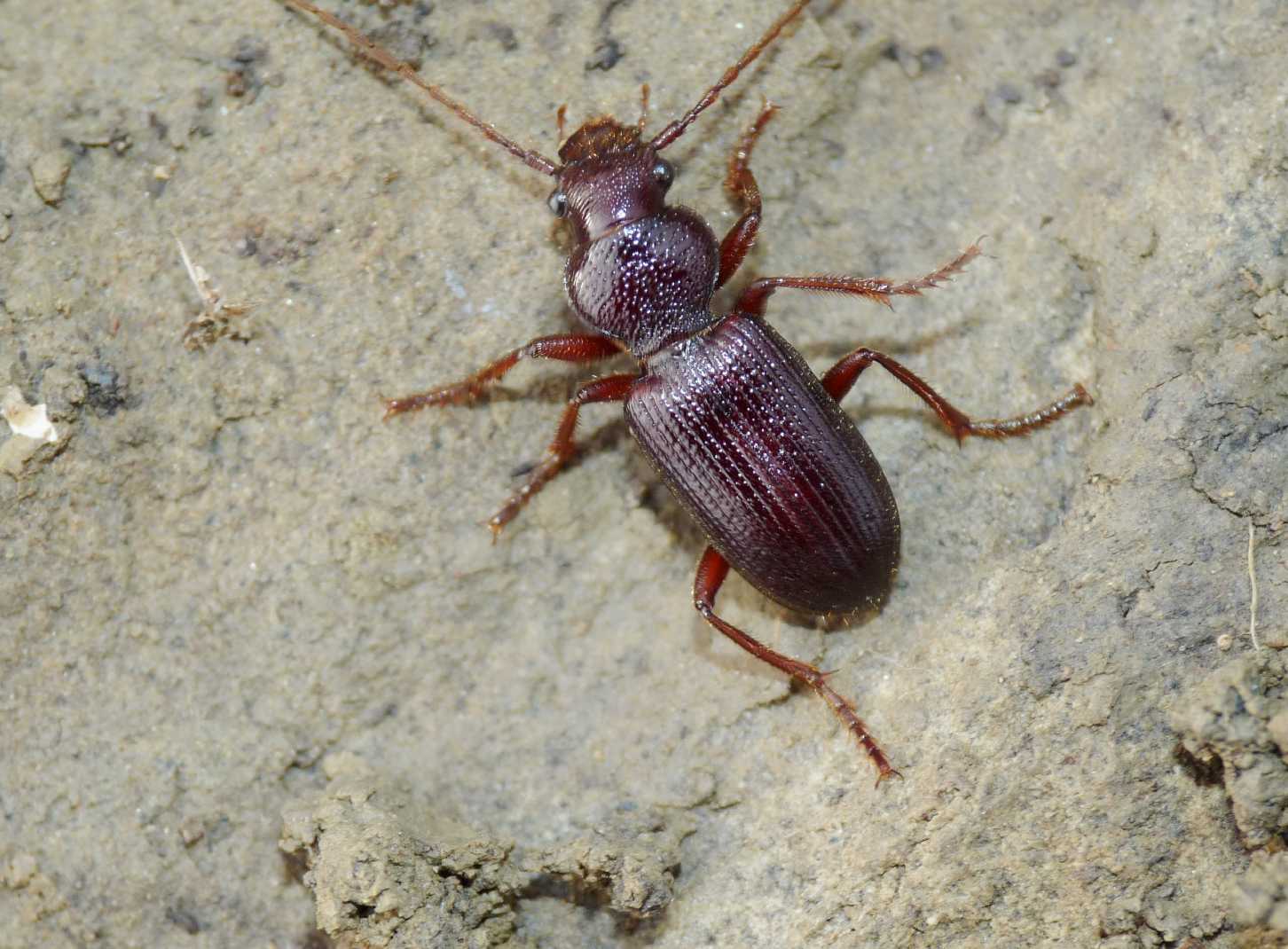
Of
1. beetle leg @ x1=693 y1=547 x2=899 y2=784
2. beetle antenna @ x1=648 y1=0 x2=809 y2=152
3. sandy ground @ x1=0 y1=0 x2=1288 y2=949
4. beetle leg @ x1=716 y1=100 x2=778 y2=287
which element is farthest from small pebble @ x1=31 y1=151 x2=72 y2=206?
beetle leg @ x1=693 y1=547 x2=899 y2=784

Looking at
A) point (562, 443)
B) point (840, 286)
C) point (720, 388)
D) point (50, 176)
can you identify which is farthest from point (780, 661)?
point (50, 176)

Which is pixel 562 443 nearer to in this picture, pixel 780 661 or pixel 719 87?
pixel 780 661

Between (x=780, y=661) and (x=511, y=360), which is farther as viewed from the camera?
(x=511, y=360)

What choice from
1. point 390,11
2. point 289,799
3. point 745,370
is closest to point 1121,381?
point 745,370

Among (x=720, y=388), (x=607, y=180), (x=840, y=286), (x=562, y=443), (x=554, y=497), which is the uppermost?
(x=607, y=180)

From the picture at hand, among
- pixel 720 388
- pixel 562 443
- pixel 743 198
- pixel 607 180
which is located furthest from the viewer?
pixel 743 198

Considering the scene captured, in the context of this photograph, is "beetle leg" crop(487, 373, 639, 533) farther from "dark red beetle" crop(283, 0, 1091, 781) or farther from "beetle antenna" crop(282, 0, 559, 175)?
"beetle antenna" crop(282, 0, 559, 175)
